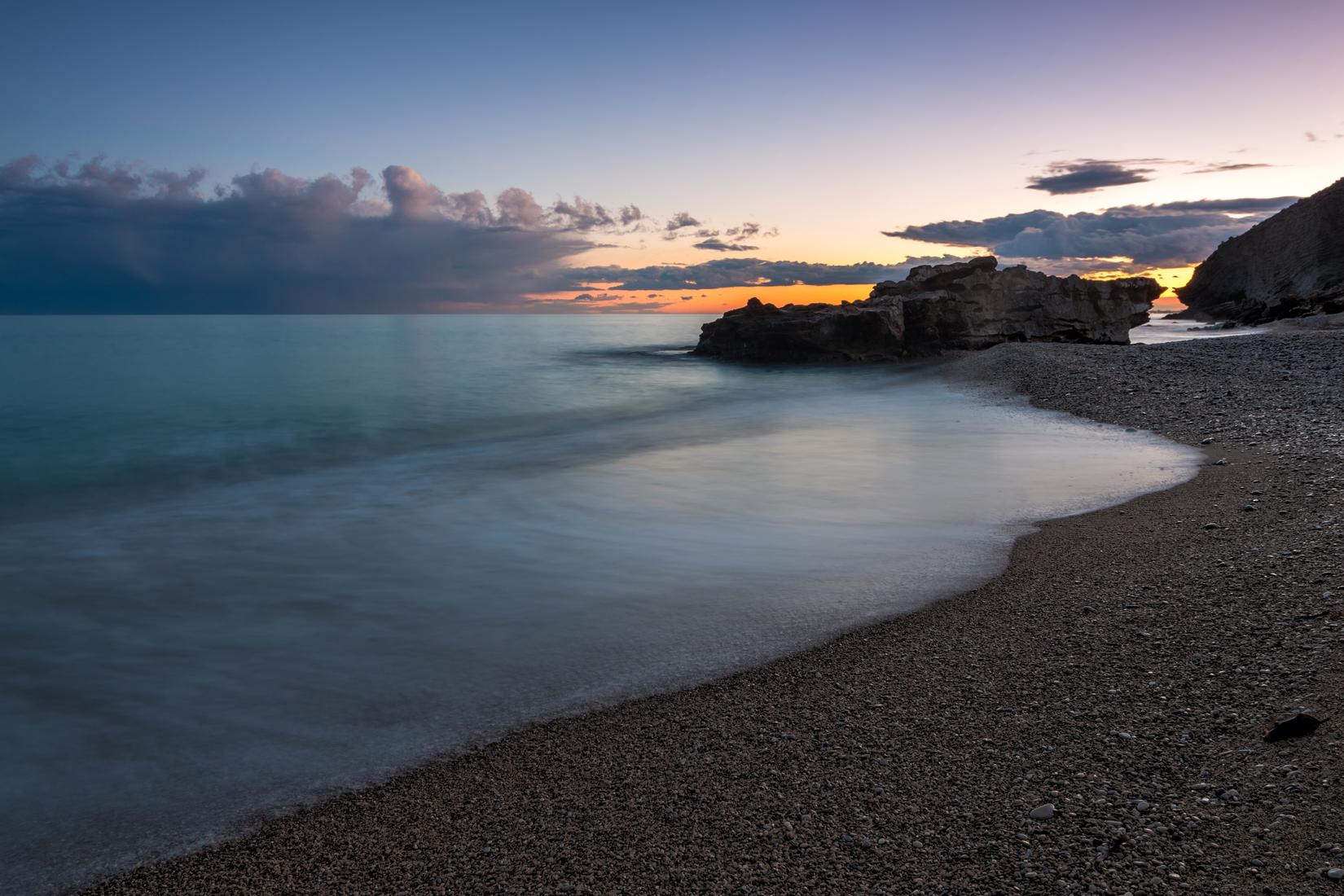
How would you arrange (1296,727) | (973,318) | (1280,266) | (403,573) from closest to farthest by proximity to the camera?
(1296,727) < (403,573) < (973,318) < (1280,266)

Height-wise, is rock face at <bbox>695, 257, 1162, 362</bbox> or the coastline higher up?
rock face at <bbox>695, 257, 1162, 362</bbox>

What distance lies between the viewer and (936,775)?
387 cm

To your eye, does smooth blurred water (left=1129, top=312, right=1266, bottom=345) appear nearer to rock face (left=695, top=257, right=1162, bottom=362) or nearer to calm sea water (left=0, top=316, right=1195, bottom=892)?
rock face (left=695, top=257, right=1162, bottom=362)

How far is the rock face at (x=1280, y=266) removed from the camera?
5859 centimetres

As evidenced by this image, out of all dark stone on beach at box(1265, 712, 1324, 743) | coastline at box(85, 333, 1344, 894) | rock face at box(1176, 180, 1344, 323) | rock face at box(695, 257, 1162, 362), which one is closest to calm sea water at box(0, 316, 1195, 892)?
coastline at box(85, 333, 1344, 894)

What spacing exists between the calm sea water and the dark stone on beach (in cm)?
290

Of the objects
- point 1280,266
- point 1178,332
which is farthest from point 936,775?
point 1280,266

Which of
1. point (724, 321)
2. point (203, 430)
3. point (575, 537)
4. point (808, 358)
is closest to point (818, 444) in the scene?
point (575, 537)

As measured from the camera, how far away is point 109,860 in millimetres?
3836

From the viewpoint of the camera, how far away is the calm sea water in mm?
4816

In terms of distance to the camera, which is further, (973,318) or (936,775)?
(973,318)

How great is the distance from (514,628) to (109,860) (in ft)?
11.0

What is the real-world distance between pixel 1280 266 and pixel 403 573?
82.0m

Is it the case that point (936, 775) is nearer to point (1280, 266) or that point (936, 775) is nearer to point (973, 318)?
point (973, 318)
